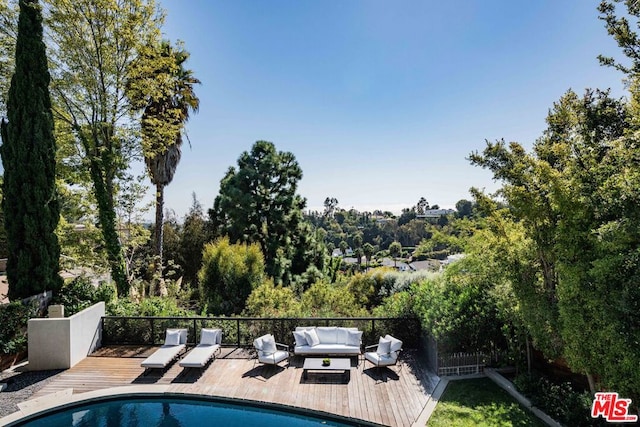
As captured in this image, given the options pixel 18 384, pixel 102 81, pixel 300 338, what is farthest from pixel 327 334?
pixel 102 81

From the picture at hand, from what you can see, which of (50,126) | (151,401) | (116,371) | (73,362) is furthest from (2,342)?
(50,126)

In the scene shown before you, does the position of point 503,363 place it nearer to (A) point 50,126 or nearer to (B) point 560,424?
(B) point 560,424

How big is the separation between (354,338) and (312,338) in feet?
3.55

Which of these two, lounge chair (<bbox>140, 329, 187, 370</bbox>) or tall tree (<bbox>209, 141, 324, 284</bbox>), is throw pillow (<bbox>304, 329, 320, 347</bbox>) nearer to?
lounge chair (<bbox>140, 329, 187, 370</bbox>)

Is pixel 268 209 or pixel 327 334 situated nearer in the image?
pixel 327 334

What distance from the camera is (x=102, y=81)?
1088cm

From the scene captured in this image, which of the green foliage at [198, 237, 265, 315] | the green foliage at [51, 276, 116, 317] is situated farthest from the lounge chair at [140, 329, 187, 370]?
the green foliage at [198, 237, 265, 315]

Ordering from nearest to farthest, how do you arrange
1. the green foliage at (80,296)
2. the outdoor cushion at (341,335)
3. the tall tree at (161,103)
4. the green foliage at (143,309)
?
the outdoor cushion at (341,335)
the green foliage at (80,296)
the green foliage at (143,309)
the tall tree at (161,103)

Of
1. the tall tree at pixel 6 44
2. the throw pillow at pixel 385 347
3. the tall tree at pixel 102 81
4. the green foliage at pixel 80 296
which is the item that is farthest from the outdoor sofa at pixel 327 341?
the tall tree at pixel 6 44

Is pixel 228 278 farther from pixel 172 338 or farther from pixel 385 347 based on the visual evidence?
pixel 385 347

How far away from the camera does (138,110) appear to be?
12148mm

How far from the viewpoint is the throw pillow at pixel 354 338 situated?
28.0ft

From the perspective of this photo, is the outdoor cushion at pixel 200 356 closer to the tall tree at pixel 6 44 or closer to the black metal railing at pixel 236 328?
the black metal railing at pixel 236 328

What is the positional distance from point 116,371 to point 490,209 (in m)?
9.23
